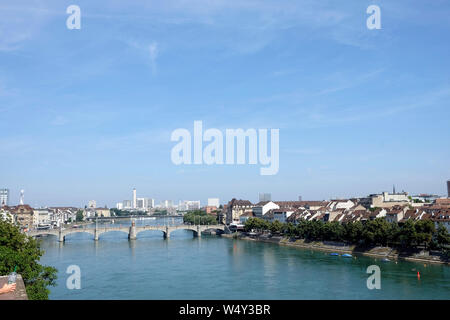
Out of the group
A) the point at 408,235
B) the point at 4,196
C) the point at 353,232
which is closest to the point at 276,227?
the point at 353,232

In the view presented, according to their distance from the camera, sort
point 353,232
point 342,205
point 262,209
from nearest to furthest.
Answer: point 353,232 < point 342,205 < point 262,209

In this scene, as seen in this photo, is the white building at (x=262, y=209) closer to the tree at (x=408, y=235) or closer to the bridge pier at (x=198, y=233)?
the bridge pier at (x=198, y=233)

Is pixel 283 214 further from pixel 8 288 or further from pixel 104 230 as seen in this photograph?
pixel 8 288

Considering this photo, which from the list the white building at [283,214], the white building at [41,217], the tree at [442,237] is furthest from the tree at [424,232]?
the white building at [41,217]

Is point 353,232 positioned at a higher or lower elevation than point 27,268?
lower

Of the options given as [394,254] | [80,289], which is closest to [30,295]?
[80,289]

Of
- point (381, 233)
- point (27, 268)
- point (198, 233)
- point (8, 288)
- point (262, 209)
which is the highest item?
point (8, 288)

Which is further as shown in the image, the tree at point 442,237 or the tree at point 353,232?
the tree at point 353,232

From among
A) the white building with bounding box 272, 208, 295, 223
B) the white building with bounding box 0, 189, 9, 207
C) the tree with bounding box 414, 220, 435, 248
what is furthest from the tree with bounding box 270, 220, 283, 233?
the white building with bounding box 0, 189, 9, 207

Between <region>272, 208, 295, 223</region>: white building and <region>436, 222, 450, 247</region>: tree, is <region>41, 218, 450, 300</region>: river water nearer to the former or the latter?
<region>436, 222, 450, 247</region>: tree
